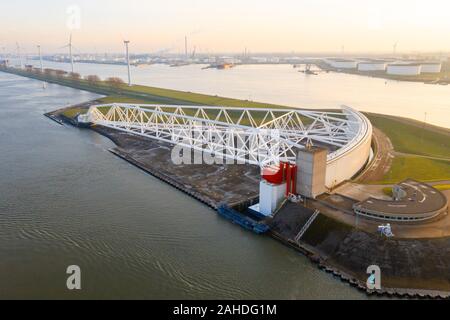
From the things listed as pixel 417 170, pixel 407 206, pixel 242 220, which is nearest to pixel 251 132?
pixel 242 220

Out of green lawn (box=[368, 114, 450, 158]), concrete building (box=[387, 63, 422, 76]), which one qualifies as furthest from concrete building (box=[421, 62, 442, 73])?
green lawn (box=[368, 114, 450, 158])

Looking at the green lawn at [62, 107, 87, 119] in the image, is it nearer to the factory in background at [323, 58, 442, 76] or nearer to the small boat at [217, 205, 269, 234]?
the small boat at [217, 205, 269, 234]

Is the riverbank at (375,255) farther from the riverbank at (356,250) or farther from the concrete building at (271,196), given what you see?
the concrete building at (271,196)

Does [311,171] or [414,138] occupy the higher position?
[311,171]

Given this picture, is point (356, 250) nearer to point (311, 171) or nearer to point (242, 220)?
point (311, 171)

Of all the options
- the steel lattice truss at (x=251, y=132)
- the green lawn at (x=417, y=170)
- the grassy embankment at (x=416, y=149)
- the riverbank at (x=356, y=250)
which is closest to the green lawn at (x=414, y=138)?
the grassy embankment at (x=416, y=149)

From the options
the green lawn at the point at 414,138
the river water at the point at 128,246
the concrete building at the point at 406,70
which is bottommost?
the river water at the point at 128,246
